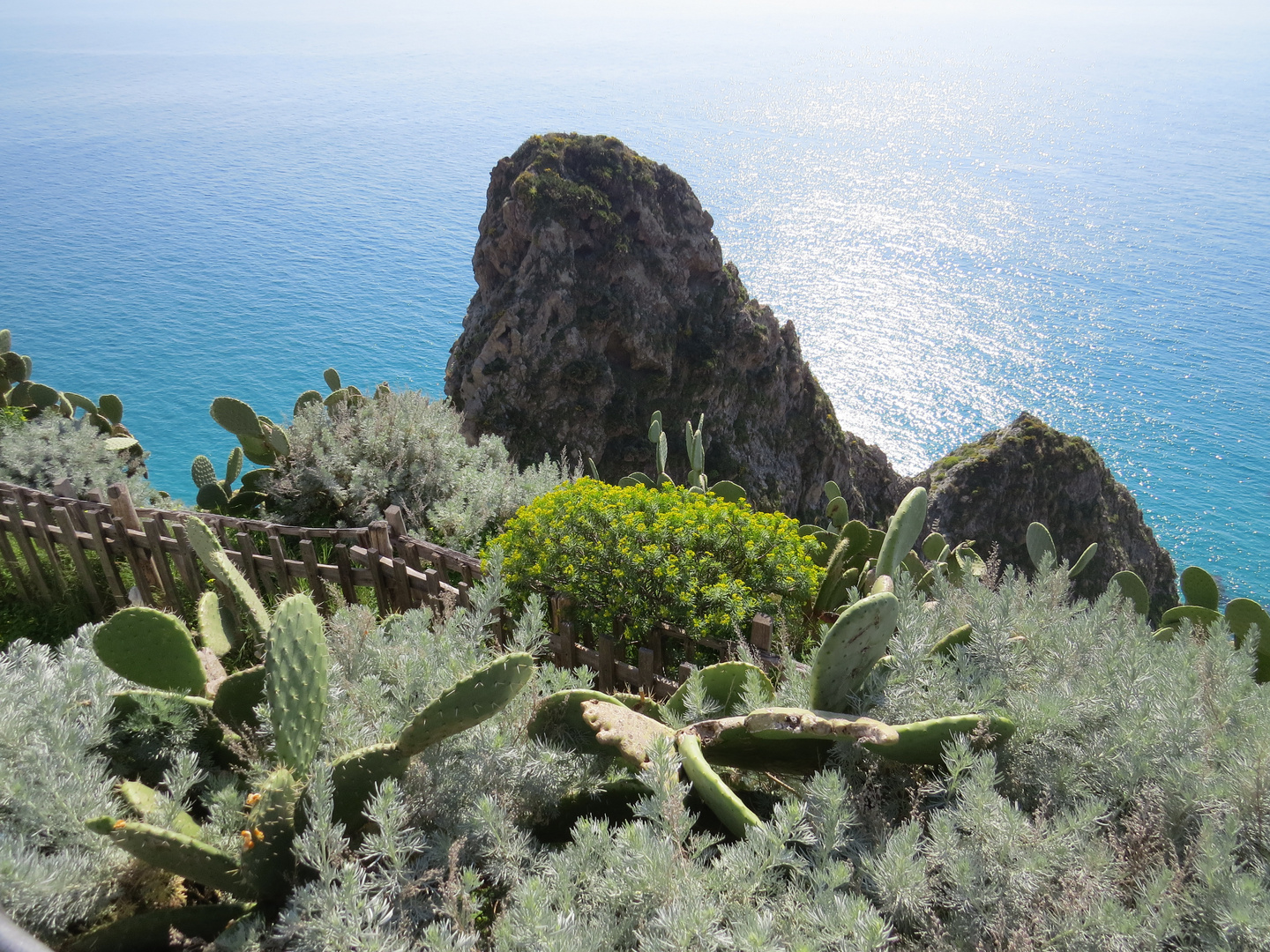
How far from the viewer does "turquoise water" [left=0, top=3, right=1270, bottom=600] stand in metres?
34.3

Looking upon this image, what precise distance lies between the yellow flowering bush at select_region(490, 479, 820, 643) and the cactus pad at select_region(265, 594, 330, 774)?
2273 millimetres

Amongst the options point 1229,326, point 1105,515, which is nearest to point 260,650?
point 1105,515

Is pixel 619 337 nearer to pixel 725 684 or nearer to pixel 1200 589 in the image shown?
pixel 1200 589

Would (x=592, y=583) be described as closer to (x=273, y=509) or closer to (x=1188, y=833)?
(x=1188, y=833)

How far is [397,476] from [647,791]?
4.68 m

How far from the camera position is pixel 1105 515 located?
23469 millimetres

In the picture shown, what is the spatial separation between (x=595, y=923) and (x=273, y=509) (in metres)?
6.19

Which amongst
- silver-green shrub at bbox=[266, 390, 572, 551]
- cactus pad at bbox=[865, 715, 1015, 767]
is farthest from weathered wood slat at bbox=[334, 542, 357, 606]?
cactus pad at bbox=[865, 715, 1015, 767]

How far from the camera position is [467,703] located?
2.29 m

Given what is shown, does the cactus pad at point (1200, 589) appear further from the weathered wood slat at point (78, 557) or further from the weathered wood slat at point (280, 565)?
the weathered wood slat at point (78, 557)

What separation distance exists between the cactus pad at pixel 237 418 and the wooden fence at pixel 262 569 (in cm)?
142

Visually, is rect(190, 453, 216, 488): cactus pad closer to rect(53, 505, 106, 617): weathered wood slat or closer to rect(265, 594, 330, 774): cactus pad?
rect(53, 505, 106, 617): weathered wood slat

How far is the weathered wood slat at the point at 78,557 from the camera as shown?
5523 mm

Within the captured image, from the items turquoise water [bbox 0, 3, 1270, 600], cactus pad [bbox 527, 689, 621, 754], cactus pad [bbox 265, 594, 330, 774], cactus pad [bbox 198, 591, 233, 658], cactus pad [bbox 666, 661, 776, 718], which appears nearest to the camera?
cactus pad [bbox 265, 594, 330, 774]
